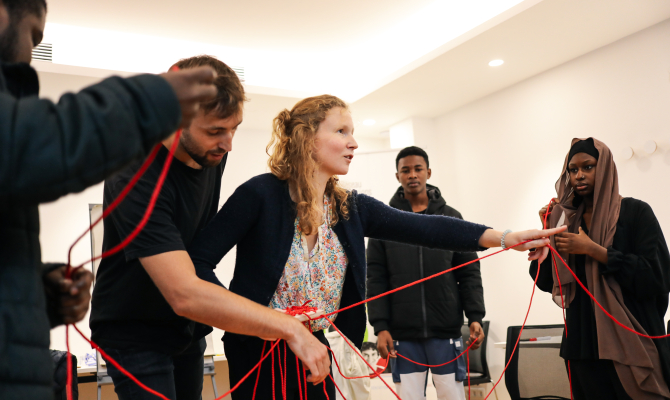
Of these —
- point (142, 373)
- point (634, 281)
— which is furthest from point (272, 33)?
point (142, 373)

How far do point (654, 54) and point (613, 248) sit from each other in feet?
7.91

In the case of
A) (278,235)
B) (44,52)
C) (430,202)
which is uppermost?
(44,52)

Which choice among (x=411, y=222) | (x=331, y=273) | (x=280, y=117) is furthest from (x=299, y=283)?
(x=280, y=117)

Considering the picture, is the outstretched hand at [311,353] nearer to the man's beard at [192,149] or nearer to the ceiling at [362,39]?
the man's beard at [192,149]

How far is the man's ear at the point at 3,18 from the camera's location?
68cm

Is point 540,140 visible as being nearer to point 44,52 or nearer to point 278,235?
point 278,235

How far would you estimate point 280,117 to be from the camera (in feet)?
5.89

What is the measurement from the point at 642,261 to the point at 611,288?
0.19m

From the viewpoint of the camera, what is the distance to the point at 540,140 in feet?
16.7

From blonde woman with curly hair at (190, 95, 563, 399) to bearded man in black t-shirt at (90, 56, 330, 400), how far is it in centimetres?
13

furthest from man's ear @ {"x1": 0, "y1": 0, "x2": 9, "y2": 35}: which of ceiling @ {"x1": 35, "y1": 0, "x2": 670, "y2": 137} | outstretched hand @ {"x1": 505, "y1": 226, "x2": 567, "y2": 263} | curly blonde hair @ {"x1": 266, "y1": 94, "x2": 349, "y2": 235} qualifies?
ceiling @ {"x1": 35, "y1": 0, "x2": 670, "y2": 137}

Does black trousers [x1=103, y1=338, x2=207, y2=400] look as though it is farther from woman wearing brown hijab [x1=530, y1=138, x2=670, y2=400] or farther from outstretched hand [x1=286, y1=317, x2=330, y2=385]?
woman wearing brown hijab [x1=530, y1=138, x2=670, y2=400]

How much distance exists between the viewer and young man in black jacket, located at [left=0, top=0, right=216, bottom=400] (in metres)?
0.54

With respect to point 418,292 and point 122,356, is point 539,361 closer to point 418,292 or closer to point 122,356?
point 418,292
